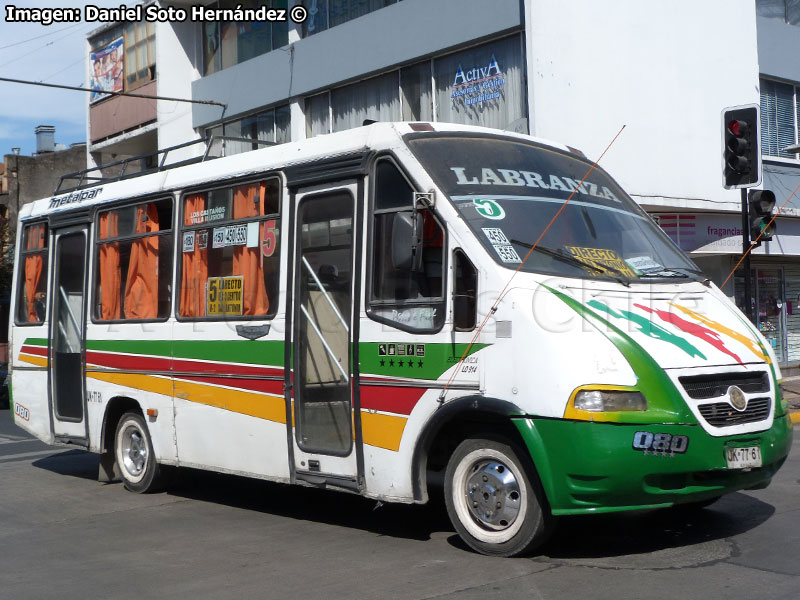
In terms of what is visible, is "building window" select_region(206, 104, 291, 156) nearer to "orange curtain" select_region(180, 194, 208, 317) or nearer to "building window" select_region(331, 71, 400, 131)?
"building window" select_region(331, 71, 400, 131)

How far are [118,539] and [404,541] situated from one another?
2.29m

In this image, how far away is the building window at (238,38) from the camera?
23.8m

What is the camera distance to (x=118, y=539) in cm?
789

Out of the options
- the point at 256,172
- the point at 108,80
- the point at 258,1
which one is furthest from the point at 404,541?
the point at 108,80

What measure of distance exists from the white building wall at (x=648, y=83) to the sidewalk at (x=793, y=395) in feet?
11.7

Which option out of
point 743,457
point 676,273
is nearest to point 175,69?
point 676,273

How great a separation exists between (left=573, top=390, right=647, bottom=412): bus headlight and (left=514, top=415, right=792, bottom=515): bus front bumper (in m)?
0.11

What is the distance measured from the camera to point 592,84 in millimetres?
17531

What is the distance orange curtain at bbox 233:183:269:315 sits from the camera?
27.7 ft

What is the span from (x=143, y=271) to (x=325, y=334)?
9.84ft

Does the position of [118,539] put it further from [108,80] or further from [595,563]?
[108,80]

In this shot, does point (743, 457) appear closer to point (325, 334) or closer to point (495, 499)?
point (495, 499)

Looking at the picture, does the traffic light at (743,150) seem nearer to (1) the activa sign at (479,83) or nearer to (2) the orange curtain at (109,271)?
(1) the activa sign at (479,83)

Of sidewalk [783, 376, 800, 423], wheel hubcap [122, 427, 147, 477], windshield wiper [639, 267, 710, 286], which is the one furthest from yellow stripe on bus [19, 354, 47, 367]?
sidewalk [783, 376, 800, 423]
